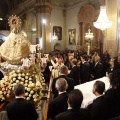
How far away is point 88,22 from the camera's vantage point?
18062 mm

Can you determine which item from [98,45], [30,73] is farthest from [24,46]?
[98,45]

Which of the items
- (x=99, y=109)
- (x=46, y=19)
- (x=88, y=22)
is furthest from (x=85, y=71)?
(x=46, y=19)

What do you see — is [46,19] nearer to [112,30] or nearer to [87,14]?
[87,14]

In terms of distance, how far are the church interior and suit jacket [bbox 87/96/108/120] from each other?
0.19 metres

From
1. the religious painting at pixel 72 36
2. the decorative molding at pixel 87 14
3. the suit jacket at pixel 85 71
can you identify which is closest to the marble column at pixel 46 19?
the religious painting at pixel 72 36

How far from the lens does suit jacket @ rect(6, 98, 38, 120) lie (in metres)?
3.05

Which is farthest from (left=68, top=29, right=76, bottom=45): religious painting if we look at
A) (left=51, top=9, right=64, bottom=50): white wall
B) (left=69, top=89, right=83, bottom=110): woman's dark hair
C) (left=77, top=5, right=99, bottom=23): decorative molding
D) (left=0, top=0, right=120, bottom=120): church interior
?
(left=69, top=89, right=83, bottom=110): woman's dark hair

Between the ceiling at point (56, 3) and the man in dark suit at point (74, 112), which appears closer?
the man in dark suit at point (74, 112)

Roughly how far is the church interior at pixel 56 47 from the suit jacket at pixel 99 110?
19 centimetres

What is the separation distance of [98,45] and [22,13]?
46.1 ft

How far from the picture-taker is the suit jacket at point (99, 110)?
119 inches

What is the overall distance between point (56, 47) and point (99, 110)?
18904mm

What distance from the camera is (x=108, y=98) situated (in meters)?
3.22

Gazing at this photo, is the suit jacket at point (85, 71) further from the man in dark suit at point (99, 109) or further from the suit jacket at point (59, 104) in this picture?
the man in dark suit at point (99, 109)
